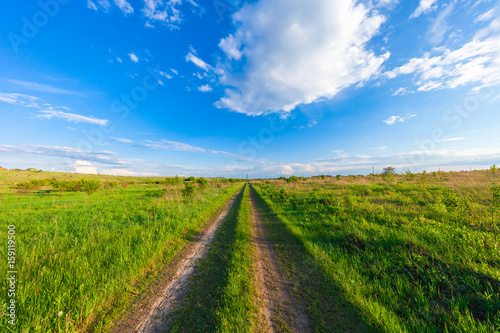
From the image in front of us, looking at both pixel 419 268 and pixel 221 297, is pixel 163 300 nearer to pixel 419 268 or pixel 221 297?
pixel 221 297

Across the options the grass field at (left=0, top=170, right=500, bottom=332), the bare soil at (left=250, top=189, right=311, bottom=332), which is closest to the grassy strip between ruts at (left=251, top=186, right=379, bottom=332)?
the grass field at (left=0, top=170, right=500, bottom=332)

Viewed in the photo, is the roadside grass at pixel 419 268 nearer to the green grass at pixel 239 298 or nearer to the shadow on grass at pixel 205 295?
the green grass at pixel 239 298

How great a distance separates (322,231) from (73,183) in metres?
51.0

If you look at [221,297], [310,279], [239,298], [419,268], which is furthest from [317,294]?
[419,268]

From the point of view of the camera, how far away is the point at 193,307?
342cm

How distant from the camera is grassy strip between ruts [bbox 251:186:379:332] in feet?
9.71

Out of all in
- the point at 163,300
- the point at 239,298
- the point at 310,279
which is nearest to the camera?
the point at 239,298

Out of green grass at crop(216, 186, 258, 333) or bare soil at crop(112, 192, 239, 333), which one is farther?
bare soil at crop(112, 192, 239, 333)

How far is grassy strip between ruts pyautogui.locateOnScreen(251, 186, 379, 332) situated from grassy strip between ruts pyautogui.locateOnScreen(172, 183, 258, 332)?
1172mm

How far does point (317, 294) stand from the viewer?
3777 mm

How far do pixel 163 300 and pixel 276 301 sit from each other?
8.53 feet

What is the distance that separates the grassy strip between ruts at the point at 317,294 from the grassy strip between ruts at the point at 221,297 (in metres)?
1.17

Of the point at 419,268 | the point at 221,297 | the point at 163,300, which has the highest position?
the point at 419,268

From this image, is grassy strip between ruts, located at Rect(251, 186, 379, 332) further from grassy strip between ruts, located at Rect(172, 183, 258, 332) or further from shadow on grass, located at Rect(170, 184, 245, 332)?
shadow on grass, located at Rect(170, 184, 245, 332)
